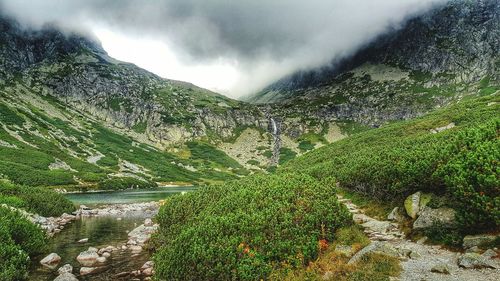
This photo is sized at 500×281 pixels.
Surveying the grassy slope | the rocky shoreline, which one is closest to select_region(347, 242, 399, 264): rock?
the rocky shoreline

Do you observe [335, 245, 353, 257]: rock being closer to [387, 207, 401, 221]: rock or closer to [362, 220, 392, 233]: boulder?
[362, 220, 392, 233]: boulder

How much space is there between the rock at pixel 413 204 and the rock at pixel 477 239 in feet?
Answer: 12.3

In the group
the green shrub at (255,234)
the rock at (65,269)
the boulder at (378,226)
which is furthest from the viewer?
the rock at (65,269)

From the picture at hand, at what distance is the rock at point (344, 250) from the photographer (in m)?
15.6

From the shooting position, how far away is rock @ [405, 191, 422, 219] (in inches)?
720

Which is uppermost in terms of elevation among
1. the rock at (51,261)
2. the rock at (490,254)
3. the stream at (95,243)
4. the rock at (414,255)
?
the rock at (490,254)

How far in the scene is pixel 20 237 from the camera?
24859mm

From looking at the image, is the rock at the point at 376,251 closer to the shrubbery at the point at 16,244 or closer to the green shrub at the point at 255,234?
the green shrub at the point at 255,234

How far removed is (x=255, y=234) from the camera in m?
16.8

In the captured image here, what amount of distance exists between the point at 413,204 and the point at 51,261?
25238 millimetres

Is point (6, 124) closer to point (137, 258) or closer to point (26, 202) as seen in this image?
point (26, 202)

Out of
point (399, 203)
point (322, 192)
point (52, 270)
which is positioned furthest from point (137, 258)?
point (399, 203)

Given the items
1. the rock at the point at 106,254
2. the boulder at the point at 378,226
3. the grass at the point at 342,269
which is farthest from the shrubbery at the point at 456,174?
the rock at the point at 106,254

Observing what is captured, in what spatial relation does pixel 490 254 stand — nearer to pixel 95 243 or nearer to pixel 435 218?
pixel 435 218
